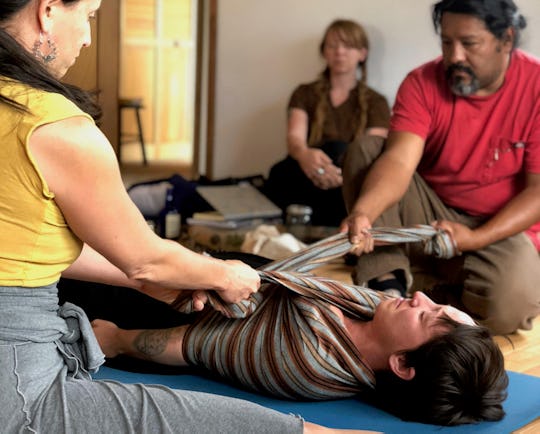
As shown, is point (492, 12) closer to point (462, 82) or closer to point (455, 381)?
point (462, 82)

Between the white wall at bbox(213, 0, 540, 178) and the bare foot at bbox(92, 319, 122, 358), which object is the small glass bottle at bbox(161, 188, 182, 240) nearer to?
the white wall at bbox(213, 0, 540, 178)

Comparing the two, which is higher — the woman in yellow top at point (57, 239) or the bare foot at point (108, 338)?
the woman in yellow top at point (57, 239)

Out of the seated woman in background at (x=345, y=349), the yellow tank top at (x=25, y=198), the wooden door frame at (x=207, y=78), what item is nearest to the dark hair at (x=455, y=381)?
the seated woman in background at (x=345, y=349)

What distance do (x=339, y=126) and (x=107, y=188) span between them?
294 centimetres

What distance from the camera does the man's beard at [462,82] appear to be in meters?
2.77

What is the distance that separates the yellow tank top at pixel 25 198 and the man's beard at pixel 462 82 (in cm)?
169

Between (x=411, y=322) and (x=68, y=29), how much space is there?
933 millimetres

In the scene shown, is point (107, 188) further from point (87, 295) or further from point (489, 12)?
point (489, 12)

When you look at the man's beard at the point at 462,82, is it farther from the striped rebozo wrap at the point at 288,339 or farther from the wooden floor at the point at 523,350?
the striped rebozo wrap at the point at 288,339

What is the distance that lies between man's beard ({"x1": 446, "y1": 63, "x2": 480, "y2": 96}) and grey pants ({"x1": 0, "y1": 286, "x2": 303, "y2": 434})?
1546 mm

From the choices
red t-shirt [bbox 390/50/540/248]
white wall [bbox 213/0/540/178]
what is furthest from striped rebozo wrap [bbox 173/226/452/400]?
white wall [bbox 213/0/540/178]

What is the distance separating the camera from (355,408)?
191 cm

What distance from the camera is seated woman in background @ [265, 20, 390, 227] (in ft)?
13.2

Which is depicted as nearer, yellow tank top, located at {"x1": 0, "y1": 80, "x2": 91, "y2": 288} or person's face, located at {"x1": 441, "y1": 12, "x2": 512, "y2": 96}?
yellow tank top, located at {"x1": 0, "y1": 80, "x2": 91, "y2": 288}
